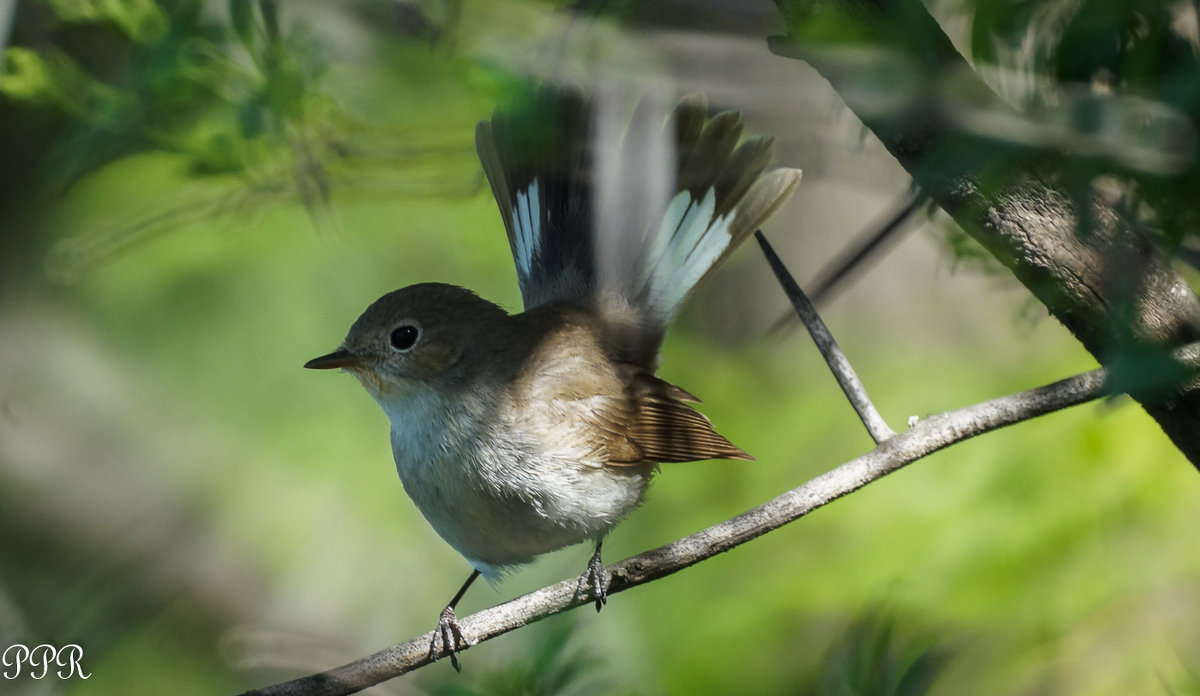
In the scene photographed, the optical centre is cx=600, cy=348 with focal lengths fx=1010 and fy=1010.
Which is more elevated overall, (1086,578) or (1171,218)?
(1086,578)

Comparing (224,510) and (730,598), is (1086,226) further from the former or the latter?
(224,510)

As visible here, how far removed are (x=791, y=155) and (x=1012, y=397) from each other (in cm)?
48

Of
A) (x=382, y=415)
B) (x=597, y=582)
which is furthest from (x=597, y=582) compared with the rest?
(x=382, y=415)

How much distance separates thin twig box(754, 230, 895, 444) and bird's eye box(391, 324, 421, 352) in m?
0.85

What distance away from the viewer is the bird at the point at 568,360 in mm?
1835

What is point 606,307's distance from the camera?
7.18 ft

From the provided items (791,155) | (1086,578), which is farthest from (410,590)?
(791,155)

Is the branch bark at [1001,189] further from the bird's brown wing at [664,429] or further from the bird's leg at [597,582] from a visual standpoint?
the bird's brown wing at [664,429]

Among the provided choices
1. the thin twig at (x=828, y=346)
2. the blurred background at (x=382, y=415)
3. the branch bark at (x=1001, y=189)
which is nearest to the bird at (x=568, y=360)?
the blurred background at (x=382, y=415)

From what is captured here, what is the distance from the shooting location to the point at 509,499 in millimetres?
Answer: 1829

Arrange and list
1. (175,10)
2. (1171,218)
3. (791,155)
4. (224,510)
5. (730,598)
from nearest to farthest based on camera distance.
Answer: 1. (1171,218)
2. (175,10)
3. (791,155)
4. (730,598)
5. (224,510)

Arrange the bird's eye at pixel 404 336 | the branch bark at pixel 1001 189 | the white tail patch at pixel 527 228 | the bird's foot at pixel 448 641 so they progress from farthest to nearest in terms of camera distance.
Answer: the white tail patch at pixel 527 228 < the bird's eye at pixel 404 336 < the bird's foot at pixel 448 641 < the branch bark at pixel 1001 189

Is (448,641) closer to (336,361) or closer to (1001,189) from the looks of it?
(336,361)

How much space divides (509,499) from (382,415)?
1.59m
